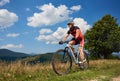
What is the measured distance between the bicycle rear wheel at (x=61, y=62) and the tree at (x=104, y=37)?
55.5m

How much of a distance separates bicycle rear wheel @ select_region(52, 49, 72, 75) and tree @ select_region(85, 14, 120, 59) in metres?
55.5

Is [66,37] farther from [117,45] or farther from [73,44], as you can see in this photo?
[117,45]

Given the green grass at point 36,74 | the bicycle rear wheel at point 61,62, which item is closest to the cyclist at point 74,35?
the bicycle rear wheel at point 61,62

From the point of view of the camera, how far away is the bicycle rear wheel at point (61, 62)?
13.1 m

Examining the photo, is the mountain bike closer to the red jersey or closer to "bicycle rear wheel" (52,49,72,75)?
"bicycle rear wheel" (52,49,72,75)

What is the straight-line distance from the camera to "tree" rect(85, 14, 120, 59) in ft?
228

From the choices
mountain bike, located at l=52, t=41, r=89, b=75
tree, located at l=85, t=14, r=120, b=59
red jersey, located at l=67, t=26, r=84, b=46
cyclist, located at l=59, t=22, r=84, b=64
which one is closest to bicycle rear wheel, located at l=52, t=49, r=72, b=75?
mountain bike, located at l=52, t=41, r=89, b=75

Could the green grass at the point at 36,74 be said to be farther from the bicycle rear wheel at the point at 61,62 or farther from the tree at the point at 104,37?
the tree at the point at 104,37

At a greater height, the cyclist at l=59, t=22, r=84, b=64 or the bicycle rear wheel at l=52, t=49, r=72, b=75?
the cyclist at l=59, t=22, r=84, b=64

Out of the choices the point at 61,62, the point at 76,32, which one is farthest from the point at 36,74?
the point at 76,32

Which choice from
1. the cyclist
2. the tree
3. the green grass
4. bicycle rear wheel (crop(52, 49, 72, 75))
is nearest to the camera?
the green grass

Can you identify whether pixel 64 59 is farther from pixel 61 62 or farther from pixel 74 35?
pixel 74 35

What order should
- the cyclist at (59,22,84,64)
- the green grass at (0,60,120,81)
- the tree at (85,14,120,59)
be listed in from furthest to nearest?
the tree at (85,14,120,59) → the cyclist at (59,22,84,64) → the green grass at (0,60,120,81)

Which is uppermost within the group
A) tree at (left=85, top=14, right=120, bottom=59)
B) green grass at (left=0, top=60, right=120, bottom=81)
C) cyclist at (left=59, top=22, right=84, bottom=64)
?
tree at (left=85, top=14, right=120, bottom=59)
